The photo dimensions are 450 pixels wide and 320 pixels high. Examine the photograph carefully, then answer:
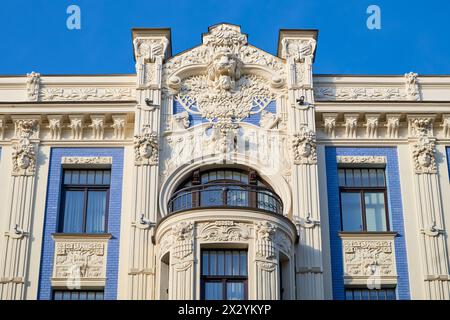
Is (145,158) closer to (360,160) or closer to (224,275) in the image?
(224,275)

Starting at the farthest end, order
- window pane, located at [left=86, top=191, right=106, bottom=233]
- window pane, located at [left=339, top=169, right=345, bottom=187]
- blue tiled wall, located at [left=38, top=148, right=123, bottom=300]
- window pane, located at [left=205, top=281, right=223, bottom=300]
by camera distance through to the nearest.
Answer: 1. window pane, located at [left=339, top=169, right=345, bottom=187]
2. window pane, located at [left=86, top=191, right=106, bottom=233]
3. blue tiled wall, located at [left=38, top=148, right=123, bottom=300]
4. window pane, located at [left=205, top=281, right=223, bottom=300]

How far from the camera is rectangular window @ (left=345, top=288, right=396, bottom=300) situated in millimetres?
27875

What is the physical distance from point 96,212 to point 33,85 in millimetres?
4940

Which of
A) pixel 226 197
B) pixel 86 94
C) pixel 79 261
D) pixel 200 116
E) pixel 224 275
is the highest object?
pixel 86 94

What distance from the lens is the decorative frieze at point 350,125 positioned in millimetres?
30547

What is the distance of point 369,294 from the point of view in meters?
28.0

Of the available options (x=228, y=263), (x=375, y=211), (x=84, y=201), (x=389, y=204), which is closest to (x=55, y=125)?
(x=84, y=201)

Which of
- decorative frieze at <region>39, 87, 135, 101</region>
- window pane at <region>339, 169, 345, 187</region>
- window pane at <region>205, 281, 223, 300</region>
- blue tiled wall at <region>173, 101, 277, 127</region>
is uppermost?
decorative frieze at <region>39, 87, 135, 101</region>

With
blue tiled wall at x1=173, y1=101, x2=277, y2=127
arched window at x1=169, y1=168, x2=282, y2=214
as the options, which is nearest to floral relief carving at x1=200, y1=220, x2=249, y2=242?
arched window at x1=169, y1=168, x2=282, y2=214

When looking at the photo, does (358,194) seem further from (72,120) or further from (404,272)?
(72,120)

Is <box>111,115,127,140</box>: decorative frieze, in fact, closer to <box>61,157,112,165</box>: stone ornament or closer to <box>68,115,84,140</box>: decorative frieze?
<box>61,157,112,165</box>: stone ornament

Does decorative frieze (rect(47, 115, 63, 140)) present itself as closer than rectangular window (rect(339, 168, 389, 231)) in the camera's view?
No

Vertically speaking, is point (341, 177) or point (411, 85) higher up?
point (411, 85)

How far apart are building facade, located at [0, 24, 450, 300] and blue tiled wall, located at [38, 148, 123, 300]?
0.04 m
